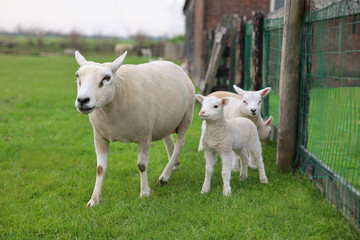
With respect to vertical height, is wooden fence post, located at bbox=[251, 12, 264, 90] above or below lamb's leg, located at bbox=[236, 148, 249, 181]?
above

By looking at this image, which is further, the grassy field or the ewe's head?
the ewe's head

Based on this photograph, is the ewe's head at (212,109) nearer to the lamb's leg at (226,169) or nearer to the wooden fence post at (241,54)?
the lamb's leg at (226,169)

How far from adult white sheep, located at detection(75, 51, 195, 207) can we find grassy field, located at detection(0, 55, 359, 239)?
36 centimetres

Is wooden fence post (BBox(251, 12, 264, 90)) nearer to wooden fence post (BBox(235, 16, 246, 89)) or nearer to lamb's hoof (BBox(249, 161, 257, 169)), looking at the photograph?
wooden fence post (BBox(235, 16, 246, 89))

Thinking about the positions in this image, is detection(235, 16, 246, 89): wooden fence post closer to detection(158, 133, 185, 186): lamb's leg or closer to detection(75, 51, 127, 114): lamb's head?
detection(158, 133, 185, 186): lamb's leg

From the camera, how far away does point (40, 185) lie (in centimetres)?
474

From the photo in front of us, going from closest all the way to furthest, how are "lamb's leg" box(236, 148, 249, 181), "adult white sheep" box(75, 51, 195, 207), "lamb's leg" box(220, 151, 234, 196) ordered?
"adult white sheep" box(75, 51, 195, 207)
"lamb's leg" box(220, 151, 234, 196)
"lamb's leg" box(236, 148, 249, 181)

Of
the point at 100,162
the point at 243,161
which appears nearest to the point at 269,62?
the point at 243,161

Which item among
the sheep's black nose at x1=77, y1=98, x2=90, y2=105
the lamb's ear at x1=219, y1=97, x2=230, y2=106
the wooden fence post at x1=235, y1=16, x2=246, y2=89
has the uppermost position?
the wooden fence post at x1=235, y1=16, x2=246, y2=89

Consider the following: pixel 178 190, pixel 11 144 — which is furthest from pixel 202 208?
pixel 11 144

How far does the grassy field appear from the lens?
3449 millimetres

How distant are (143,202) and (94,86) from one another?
1.37 meters

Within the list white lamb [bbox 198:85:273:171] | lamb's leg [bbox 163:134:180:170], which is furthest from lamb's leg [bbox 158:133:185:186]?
white lamb [bbox 198:85:273:171]

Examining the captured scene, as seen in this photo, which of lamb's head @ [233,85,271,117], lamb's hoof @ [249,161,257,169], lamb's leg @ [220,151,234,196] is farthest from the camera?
lamb's hoof @ [249,161,257,169]
